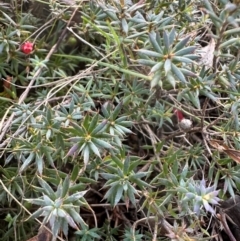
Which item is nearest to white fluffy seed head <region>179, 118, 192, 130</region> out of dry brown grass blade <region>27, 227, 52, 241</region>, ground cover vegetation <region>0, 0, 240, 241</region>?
ground cover vegetation <region>0, 0, 240, 241</region>

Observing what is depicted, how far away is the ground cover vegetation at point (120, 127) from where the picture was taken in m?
1.14

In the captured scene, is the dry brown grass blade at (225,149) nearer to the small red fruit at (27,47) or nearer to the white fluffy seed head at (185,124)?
the white fluffy seed head at (185,124)

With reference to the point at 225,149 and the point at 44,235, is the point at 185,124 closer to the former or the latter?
the point at 225,149

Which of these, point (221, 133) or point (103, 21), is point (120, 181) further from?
point (103, 21)

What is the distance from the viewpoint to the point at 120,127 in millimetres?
1265

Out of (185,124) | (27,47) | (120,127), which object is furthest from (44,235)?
(27,47)

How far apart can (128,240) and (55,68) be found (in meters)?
0.67

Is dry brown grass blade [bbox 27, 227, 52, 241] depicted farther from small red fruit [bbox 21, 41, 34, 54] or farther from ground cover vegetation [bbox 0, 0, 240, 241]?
small red fruit [bbox 21, 41, 34, 54]

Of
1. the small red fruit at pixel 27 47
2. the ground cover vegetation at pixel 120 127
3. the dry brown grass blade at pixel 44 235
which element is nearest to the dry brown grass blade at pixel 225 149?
the ground cover vegetation at pixel 120 127

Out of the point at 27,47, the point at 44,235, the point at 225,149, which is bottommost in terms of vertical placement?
the point at 44,235

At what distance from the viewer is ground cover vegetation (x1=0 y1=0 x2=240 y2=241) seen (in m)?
1.14

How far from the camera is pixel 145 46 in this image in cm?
137

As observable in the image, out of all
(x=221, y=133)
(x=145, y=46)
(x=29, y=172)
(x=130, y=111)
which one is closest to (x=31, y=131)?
(x=29, y=172)

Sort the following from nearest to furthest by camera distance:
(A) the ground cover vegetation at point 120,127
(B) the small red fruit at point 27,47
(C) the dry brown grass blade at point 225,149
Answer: (A) the ground cover vegetation at point 120,127
(C) the dry brown grass blade at point 225,149
(B) the small red fruit at point 27,47
